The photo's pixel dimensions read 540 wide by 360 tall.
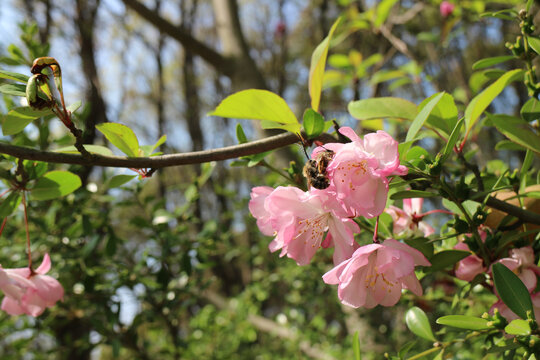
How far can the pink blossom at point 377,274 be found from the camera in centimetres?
47

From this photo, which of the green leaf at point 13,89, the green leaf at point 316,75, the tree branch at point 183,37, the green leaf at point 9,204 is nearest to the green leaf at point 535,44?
the green leaf at point 316,75

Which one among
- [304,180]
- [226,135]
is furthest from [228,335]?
[226,135]

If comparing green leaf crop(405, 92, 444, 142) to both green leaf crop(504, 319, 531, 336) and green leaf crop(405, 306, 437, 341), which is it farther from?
green leaf crop(405, 306, 437, 341)

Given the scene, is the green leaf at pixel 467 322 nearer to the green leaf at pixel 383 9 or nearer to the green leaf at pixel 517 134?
the green leaf at pixel 517 134

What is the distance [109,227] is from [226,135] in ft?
16.2

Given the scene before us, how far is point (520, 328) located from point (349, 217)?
0.69 ft

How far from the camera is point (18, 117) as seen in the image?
0.52 metres

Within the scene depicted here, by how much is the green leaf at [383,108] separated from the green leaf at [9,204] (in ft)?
1.74

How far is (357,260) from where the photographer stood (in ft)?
1.55

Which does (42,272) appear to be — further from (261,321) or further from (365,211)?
(261,321)

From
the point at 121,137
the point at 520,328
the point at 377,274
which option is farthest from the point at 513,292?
the point at 121,137

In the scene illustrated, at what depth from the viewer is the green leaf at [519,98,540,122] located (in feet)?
2.00

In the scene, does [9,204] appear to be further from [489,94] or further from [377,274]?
[489,94]

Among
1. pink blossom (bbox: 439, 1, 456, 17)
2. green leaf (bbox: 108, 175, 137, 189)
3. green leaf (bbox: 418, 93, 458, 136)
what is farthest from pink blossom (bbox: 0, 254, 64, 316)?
pink blossom (bbox: 439, 1, 456, 17)
